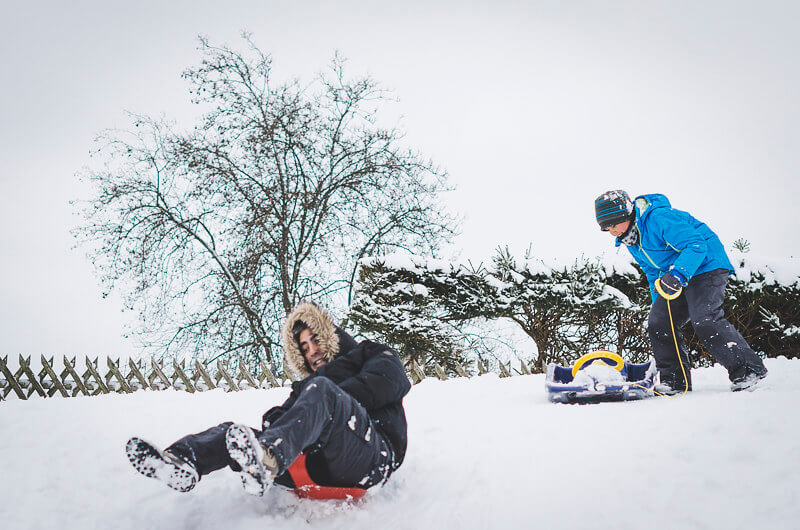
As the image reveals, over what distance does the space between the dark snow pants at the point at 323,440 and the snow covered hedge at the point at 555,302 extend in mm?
5894

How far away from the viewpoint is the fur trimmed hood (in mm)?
2492

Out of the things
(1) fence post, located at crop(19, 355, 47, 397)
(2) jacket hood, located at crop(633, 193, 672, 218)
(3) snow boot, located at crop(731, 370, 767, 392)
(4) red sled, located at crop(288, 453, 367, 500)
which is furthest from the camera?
(1) fence post, located at crop(19, 355, 47, 397)

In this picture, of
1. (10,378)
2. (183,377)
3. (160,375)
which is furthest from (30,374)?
(183,377)

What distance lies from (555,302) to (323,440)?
6.48 meters

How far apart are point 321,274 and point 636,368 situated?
9021mm

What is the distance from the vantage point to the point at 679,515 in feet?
5.26

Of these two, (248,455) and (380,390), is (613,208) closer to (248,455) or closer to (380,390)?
(380,390)

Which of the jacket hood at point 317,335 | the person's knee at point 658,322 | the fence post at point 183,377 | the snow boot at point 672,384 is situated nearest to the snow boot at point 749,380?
the snow boot at point 672,384

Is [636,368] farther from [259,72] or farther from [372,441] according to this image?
[259,72]

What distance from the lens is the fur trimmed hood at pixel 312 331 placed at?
2492mm

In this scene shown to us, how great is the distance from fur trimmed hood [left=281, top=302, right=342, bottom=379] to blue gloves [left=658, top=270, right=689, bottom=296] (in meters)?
2.21

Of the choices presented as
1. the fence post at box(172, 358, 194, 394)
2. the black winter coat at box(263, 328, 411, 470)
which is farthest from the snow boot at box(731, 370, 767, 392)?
the fence post at box(172, 358, 194, 394)

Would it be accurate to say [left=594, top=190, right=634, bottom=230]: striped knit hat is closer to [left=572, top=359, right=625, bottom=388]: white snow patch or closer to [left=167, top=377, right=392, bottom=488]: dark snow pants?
[left=572, top=359, right=625, bottom=388]: white snow patch

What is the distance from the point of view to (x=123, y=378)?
7590mm
